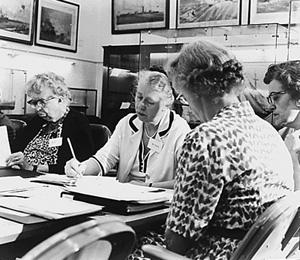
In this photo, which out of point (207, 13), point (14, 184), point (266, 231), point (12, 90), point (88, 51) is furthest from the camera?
point (88, 51)

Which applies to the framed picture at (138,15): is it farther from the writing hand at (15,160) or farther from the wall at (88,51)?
the writing hand at (15,160)

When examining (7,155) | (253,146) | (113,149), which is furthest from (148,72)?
(253,146)

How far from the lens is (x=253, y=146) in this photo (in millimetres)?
1391

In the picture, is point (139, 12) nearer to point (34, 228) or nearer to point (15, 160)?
point (15, 160)

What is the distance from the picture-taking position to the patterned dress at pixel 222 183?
4.37 ft

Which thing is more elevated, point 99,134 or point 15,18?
point 15,18

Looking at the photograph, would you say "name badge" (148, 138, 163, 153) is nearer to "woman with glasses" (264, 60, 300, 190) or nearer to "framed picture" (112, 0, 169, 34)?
"woman with glasses" (264, 60, 300, 190)

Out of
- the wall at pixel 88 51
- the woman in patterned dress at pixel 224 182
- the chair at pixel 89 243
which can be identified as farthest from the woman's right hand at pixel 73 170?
the wall at pixel 88 51

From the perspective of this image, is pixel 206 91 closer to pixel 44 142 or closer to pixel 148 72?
pixel 148 72

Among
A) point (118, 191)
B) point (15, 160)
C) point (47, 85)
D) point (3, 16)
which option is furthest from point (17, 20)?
point (118, 191)

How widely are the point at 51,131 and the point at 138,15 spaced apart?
3176mm

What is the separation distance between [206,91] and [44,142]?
164 cm

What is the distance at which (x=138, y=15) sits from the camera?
576 cm

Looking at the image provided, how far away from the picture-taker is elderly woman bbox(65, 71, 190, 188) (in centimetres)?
248
